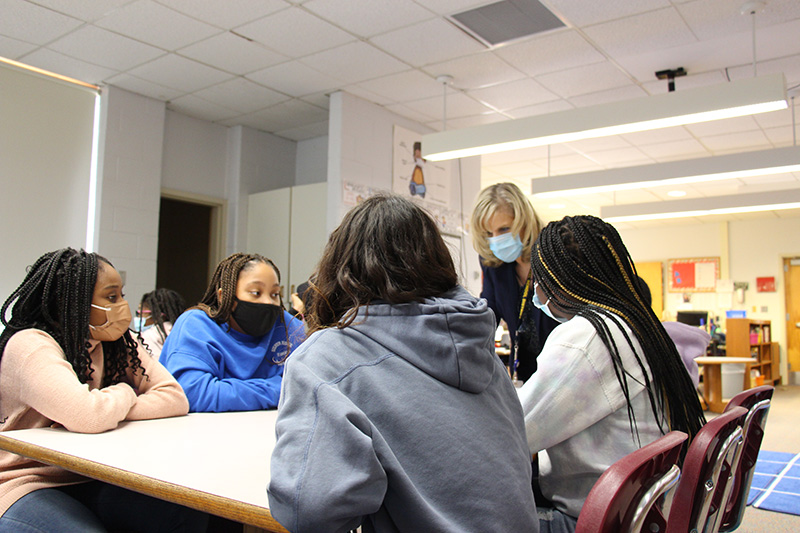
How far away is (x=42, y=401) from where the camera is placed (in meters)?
1.39

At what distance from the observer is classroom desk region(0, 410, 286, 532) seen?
0.98 m

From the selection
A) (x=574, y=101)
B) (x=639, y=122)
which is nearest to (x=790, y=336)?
(x=574, y=101)

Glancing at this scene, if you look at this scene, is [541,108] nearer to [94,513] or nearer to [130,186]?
[130,186]

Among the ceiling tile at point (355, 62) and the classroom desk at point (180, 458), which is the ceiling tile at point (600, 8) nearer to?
the ceiling tile at point (355, 62)

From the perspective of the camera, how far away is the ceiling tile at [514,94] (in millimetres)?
4688

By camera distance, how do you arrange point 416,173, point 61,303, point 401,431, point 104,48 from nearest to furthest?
point 401,431, point 61,303, point 104,48, point 416,173

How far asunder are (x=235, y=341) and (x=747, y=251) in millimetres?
10224

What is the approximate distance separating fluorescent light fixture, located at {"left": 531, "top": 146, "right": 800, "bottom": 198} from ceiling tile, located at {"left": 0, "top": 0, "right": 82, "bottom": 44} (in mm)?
4170

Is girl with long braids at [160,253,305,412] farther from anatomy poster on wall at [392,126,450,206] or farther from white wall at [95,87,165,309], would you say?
anatomy poster on wall at [392,126,450,206]

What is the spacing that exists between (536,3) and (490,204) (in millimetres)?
1756

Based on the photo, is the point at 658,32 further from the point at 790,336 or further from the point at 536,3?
the point at 790,336

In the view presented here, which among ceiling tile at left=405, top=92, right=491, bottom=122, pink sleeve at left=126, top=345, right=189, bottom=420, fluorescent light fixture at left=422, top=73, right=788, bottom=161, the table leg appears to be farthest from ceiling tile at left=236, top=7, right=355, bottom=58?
the table leg

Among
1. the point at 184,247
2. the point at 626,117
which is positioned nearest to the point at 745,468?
the point at 626,117

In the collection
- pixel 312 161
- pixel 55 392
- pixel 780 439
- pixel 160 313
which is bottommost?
pixel 780 439
